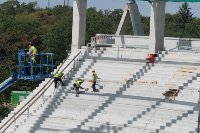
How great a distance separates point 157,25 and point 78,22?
4.32m

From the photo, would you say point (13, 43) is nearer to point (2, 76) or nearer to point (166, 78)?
point (2, 76)

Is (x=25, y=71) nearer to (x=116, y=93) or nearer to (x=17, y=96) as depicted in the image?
(x=116, y=93)

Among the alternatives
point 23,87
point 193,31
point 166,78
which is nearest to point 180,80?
point 166,78

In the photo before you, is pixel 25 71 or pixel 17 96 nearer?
pixel 25 71

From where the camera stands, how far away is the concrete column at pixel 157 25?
2758 centimetres

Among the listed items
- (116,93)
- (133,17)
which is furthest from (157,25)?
(133,17)

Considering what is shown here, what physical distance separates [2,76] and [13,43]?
831 inches

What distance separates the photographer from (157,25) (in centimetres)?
2803

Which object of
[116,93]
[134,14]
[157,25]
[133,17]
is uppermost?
[134,14]

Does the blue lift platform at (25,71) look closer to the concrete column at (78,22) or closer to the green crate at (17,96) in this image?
the concrete column at (78,22)

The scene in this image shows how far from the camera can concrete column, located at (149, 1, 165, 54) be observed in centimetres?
2758

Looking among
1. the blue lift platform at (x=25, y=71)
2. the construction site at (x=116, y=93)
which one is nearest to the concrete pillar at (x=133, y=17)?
the construction site at (x=116, y=93)

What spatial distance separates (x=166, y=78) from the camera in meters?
25.3

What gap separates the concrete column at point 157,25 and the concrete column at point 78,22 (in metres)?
3.85
